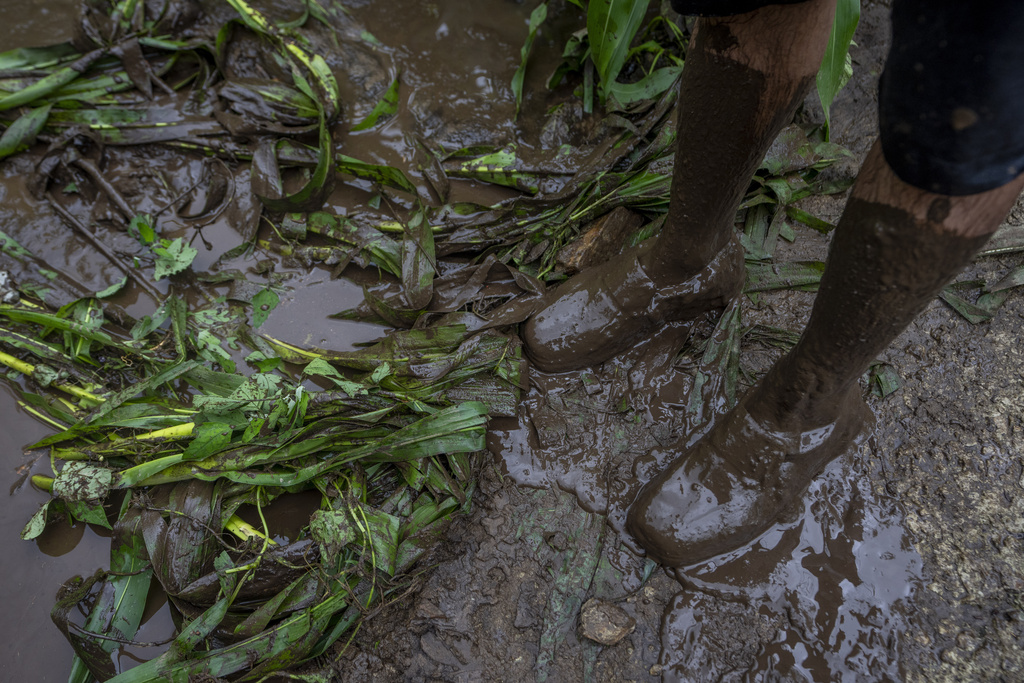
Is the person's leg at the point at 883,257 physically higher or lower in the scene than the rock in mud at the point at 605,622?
higher

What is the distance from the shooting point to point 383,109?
2688mm

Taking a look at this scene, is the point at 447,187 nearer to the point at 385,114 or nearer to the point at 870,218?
the point at 385,114

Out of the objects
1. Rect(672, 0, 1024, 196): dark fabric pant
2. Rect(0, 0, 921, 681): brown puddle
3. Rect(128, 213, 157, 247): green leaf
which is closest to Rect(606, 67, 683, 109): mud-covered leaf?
Rect(0, 0, 921, 681): brown puddle

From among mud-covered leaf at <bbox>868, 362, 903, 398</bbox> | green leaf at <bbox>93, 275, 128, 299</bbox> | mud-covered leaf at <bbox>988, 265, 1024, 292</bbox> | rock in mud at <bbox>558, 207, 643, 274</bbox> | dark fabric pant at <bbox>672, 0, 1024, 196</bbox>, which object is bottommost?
green leaf at <bbox>93, 275, 128, 299</bbox>

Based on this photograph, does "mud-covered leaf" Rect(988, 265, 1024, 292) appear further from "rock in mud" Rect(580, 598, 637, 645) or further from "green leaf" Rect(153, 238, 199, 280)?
"green leaf" Rect(153, 238, 199, 280)

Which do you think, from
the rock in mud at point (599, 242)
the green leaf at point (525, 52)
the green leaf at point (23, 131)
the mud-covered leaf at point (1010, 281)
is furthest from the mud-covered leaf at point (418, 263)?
the mud-covered leaf at point (1010, 281)

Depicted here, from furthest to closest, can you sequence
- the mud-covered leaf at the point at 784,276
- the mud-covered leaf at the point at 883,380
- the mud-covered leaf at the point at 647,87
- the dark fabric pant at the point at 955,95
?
the mud-covered leaf at the point at 647,87
the mud-covered leaf at the point at 784,276
the mud-covered leaf at the point at 883,380
the dark fabric pant at the point at 955,95

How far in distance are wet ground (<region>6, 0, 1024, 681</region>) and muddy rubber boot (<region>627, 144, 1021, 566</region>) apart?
0.50 ft

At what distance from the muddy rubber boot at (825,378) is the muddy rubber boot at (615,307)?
454mm

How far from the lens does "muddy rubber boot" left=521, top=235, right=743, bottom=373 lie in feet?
6.28

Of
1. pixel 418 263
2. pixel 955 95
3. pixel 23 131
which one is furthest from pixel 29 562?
pixel 955 95

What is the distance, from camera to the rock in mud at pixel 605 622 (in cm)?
161

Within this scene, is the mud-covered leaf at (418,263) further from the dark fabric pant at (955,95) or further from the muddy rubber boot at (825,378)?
the dark fabric pant at (955,95)

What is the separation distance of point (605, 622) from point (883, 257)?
1230 millimetres
